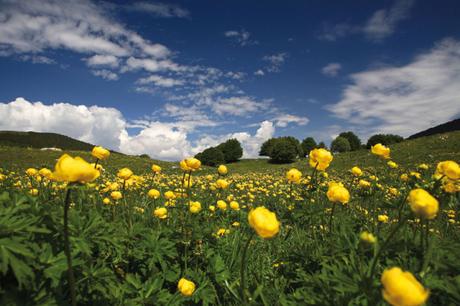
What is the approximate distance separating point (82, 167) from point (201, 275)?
147 centimetres

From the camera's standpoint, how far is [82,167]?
1.49 meters

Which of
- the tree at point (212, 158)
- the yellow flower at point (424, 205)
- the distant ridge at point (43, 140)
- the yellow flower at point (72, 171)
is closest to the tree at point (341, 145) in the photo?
the tree at point (212, 158)

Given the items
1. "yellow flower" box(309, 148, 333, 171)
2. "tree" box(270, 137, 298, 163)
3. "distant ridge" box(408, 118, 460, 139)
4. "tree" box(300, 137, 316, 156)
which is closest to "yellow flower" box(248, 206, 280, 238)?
"yellow flower" box(309, 148, 333, 171)

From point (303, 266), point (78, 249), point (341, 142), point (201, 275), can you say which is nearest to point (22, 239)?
point (78, 249)

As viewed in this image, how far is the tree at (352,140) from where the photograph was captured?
68.1 meters

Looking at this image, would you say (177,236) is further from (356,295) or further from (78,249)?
(356,295)

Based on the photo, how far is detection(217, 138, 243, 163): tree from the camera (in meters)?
57.9

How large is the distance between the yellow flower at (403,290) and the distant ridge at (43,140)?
53.7 metres

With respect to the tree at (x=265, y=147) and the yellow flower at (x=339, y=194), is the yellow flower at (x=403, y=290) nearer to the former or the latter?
the yellow flower at (x=339, y=194)

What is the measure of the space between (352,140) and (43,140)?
66.5m

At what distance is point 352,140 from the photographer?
68.6m

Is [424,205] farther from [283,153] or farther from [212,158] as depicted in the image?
[212,158]

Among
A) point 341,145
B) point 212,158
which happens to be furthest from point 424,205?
point 341,145

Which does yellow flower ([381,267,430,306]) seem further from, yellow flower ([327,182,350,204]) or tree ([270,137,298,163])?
tree ([270,137,298,163])
